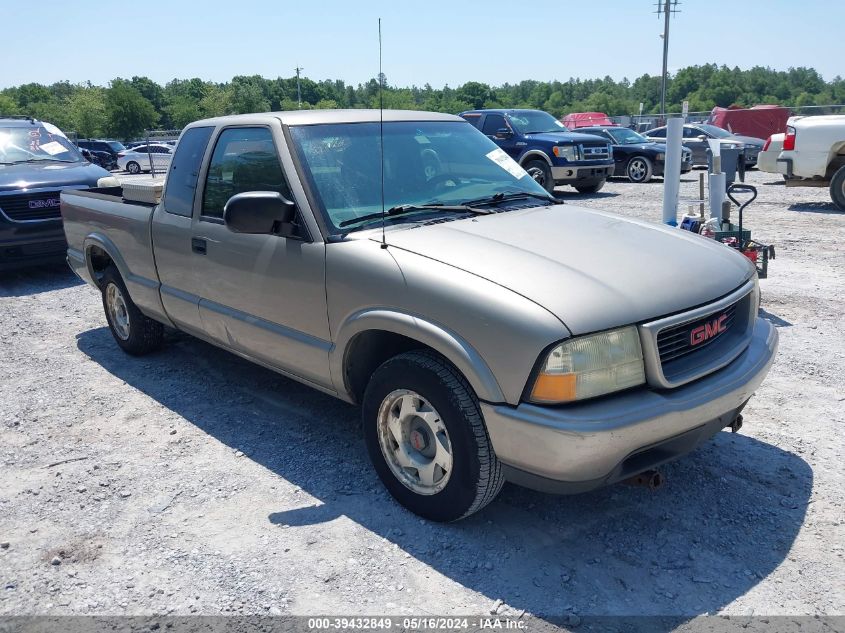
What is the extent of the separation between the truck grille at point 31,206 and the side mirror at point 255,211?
20.6 feet

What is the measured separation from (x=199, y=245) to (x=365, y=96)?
4.84 ft

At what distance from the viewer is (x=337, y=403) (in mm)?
4750

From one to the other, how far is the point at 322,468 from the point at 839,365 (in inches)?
145

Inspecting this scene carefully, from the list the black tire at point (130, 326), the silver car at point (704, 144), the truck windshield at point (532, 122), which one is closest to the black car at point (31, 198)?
the black tire at point (130, 326)

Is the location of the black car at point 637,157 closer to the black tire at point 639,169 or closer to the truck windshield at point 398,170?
the black tire at point 639,169

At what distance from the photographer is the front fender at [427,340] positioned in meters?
2.80

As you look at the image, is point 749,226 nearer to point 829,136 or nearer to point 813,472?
point 829,136

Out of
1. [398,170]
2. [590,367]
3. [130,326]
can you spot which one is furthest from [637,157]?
[590,367]

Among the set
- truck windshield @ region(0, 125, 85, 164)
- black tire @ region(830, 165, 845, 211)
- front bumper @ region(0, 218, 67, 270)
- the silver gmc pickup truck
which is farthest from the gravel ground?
black tire @ region(830, 165, 845, 211)

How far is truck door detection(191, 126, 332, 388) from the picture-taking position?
364 cm

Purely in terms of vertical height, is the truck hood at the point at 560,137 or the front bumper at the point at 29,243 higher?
the truck hood at the point at 560,137

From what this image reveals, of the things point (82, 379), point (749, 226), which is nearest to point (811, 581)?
point (82, 379)

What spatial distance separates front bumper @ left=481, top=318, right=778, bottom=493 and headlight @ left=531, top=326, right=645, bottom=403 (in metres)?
0.05

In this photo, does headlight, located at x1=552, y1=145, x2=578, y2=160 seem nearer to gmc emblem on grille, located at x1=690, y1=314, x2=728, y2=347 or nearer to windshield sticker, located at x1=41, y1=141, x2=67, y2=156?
windshield sticker, located at x1=41, y1=141, x2=67, y2=156
